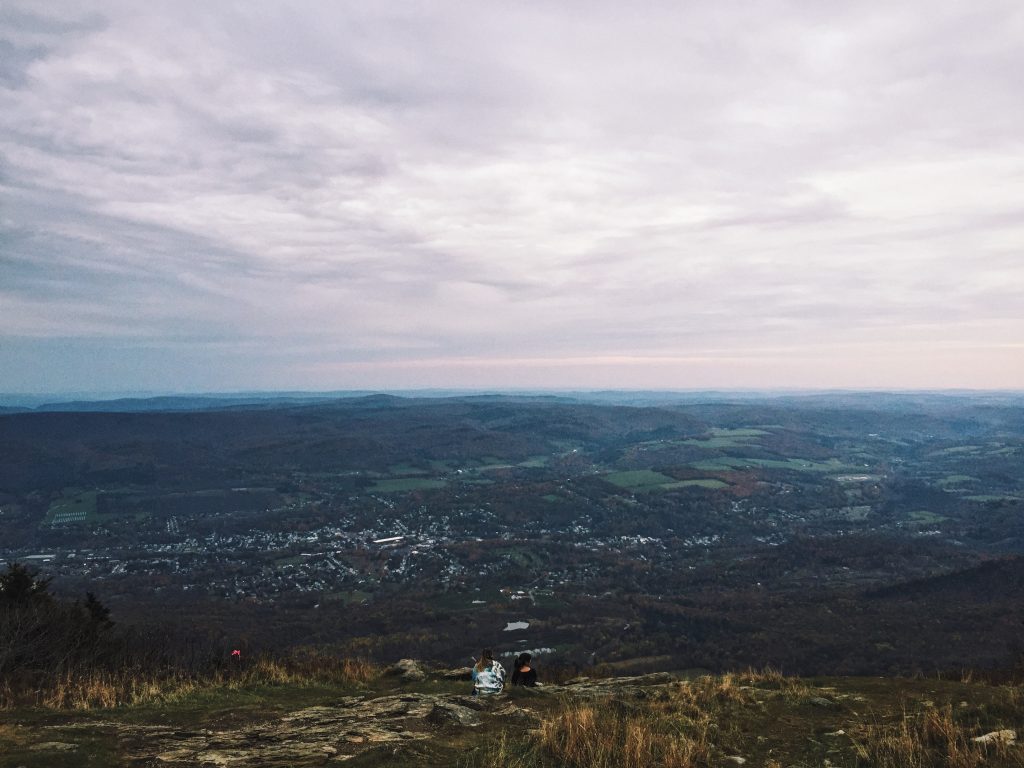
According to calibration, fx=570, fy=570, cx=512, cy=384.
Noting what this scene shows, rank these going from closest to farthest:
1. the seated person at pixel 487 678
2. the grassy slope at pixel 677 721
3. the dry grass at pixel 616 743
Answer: the dry grass at pixel 616 743 < the grassy slope at pixel 677 721 < the seated person at pixel 487 678

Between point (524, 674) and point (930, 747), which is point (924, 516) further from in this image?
point (930, 747)

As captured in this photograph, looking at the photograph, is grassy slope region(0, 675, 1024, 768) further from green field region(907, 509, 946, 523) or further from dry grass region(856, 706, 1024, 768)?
green field region(907, 509, 946, 523)

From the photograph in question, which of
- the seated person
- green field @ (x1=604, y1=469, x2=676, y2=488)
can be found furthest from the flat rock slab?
green field @ (x1=604, y1=469, x2=676, y2=488)

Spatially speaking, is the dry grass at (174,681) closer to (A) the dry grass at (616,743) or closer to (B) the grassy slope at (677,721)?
(B) the grassy slope at (677,721)

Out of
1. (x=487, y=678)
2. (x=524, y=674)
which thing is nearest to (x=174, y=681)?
(x=487, y=678)

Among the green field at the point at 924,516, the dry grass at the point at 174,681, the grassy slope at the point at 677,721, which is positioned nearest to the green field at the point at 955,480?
the green field at the point at 924,516
